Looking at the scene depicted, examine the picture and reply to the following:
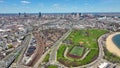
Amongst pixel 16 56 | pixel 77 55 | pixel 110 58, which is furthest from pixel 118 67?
pixel 16 56

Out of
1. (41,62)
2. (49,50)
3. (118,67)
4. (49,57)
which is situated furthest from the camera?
(49,50)

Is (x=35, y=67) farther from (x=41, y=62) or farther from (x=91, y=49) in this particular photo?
(x=91, y=49)

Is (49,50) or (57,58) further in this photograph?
(49,50)

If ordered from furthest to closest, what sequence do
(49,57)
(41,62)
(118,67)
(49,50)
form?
(49,50), (49,57), (41,62), (118,67)

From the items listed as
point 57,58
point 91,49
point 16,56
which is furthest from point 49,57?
point 91,49

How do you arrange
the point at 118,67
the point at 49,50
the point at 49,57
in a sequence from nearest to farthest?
1. the point at 118,67
2. the point at 49,57
3. the point at 49,50

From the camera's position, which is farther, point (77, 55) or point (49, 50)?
point (49, 50)

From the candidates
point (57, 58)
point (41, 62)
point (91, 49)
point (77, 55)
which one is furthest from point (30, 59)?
point (91, 49)

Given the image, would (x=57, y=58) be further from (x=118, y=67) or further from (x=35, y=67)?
(x=118, y=67)
